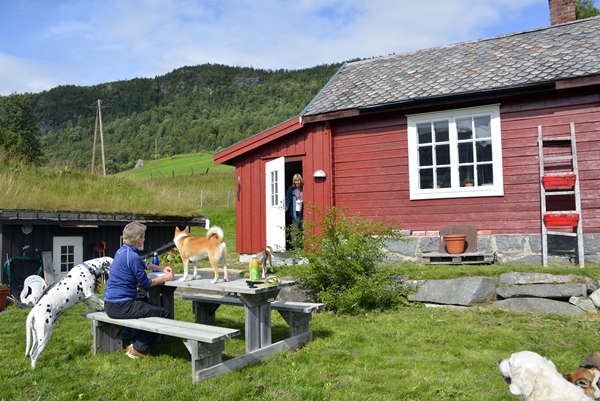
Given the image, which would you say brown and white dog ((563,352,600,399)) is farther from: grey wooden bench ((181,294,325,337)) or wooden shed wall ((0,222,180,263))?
wooden shed wall ((0,222,180,263))

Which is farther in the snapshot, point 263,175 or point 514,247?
point 263,175

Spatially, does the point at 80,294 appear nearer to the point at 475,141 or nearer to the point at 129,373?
the point at 129,373

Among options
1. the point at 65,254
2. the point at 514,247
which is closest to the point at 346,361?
the point at 514,247

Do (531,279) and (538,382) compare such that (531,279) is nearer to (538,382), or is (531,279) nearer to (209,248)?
(538,382)

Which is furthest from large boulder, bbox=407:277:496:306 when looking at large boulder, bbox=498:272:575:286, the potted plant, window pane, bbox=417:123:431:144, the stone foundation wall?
the potted plant

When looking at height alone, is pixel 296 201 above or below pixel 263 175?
below

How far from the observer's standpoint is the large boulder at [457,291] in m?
6.73

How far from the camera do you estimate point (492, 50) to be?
1027 cm

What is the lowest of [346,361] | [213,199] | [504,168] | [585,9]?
[346,361]

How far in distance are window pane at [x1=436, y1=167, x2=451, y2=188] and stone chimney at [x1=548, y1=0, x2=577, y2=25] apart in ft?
17.4

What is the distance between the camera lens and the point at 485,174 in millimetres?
8906

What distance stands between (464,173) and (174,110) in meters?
87.3

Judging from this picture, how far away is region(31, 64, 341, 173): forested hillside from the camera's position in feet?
231

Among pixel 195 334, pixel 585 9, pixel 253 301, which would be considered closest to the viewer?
pixel 195 334
